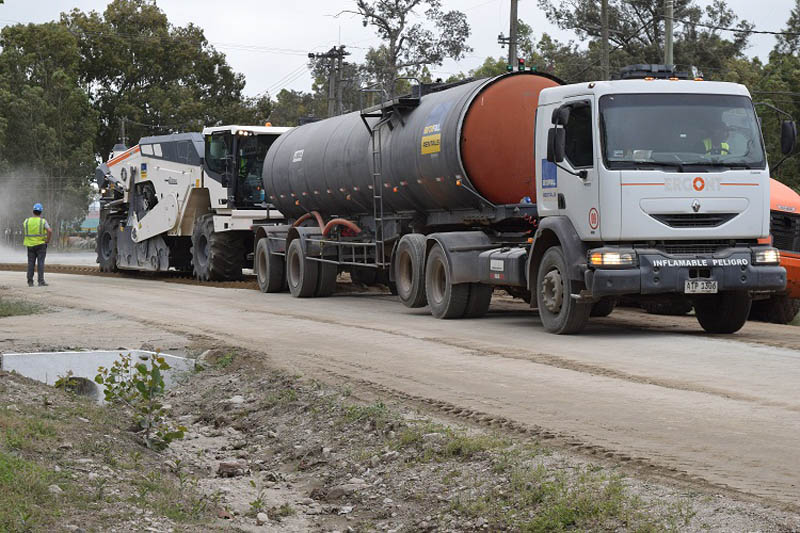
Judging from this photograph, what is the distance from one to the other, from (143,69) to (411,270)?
48678mm

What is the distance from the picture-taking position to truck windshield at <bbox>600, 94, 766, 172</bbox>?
1358 centimetres

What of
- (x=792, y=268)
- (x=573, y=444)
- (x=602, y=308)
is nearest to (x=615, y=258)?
(x=602, y=308)

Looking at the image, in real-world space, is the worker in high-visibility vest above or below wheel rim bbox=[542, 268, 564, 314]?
above

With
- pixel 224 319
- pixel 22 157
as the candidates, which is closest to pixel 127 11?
pixel 22 157

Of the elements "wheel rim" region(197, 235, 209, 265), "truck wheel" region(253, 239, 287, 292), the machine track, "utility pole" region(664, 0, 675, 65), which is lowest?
the machine track

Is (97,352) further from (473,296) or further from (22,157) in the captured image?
(22,157)

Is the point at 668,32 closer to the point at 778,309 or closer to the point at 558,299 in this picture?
the point at 778,309

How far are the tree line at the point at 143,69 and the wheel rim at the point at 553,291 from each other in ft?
144

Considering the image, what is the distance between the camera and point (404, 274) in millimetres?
19000

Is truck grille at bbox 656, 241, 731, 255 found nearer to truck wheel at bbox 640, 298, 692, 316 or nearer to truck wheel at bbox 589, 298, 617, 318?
truck wheel at bbox 589, 298, 617, 318

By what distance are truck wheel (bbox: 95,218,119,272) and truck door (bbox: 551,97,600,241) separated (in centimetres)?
2235

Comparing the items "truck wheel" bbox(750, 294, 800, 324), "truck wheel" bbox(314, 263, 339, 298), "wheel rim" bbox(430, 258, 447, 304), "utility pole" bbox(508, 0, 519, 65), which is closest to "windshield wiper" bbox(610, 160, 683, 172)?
"wheel rim" bbox(430, 258, 447, 304)

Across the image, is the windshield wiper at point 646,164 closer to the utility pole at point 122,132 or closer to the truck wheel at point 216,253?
the truck wheel at point 216,253

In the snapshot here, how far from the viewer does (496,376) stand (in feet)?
36.1
